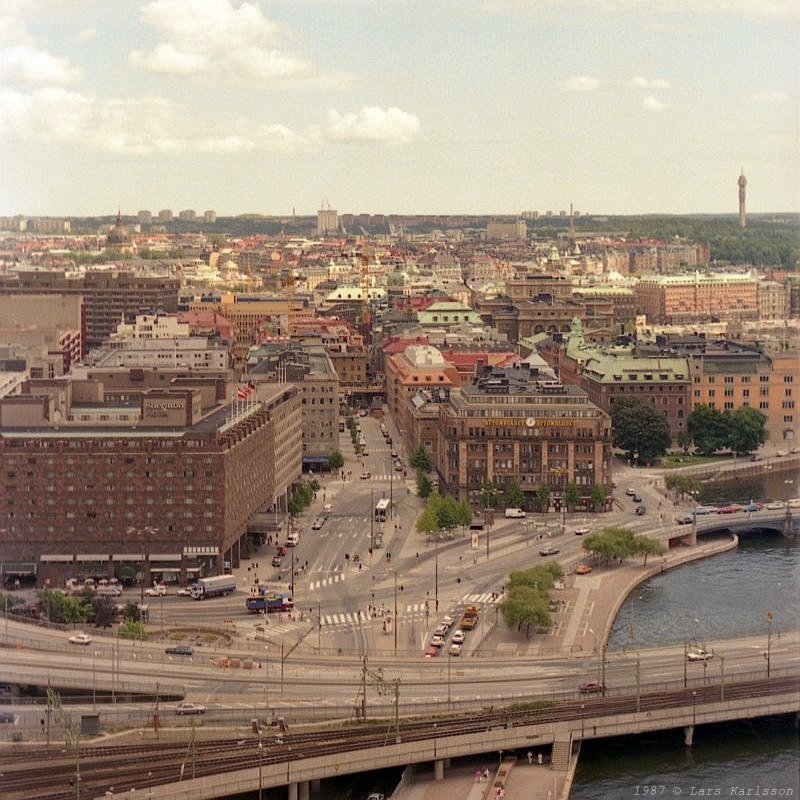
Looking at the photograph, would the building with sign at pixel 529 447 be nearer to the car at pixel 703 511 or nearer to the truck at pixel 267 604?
the car at pixel 703 511

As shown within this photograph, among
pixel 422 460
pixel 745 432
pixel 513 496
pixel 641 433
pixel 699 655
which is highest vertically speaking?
pixel 641 433

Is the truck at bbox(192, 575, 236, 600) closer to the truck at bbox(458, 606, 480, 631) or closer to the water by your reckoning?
the truck at bbox(458, 606, 480, 631)

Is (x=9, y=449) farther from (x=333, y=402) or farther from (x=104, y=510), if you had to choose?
(x=333, y=402)

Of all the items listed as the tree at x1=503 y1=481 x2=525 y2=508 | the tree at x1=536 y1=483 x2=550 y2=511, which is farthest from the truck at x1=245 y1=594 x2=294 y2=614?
the tree at x1=536 y1=483 x2=550 y2=511

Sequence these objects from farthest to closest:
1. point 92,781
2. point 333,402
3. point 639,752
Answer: point 333,402 → point 639,752 → point 92,781

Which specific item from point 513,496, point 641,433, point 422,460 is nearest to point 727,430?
point 641,433

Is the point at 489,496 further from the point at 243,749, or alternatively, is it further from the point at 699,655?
the point at 243,749

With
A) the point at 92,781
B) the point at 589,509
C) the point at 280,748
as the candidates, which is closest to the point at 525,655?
the point at 280,748

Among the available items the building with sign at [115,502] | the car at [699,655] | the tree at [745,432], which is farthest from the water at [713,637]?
the building with sign at [115,502]
